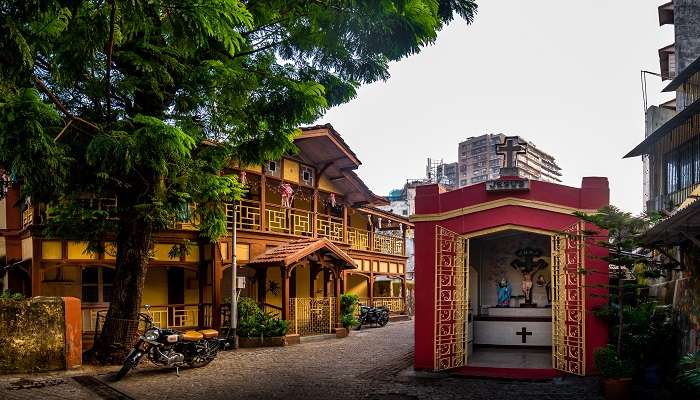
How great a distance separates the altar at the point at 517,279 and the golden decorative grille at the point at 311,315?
6.81 m

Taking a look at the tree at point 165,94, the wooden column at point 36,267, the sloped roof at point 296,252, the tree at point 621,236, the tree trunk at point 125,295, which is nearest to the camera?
the tree at point 165,94

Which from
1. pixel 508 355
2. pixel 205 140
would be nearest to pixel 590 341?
pixel 508 355

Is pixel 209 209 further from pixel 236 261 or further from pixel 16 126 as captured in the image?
pixel 16 126

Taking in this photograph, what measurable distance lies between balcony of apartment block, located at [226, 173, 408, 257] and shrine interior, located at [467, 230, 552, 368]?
7.21 m

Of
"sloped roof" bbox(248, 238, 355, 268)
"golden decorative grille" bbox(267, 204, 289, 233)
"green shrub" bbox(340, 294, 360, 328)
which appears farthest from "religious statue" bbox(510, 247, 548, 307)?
"golden decorative grille" bbox(267, 204, 289, 233)

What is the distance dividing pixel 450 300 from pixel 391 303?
57.6 feet

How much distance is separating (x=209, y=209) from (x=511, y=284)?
7701 millimetres

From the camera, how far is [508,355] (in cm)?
1366

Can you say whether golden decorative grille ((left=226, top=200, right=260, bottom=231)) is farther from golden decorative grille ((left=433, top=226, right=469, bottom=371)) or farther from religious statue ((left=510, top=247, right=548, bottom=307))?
religious statue ((left=510, top=247, right=548, bottom=307))

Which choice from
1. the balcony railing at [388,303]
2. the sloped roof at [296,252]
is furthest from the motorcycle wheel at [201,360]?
the balcony railing at [388,303]

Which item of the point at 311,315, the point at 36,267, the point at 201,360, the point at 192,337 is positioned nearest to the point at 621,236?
the point at 192,337

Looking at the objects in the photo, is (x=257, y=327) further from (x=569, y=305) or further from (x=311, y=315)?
(x=569, y=305)

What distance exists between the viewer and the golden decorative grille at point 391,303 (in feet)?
93.1

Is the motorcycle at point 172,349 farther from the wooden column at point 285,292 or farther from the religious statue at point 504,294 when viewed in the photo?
the religious statue at point 504,294
